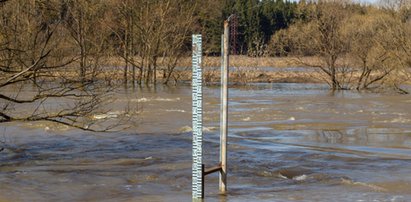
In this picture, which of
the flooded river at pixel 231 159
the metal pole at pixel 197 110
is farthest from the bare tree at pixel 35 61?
the metal pole at pixel 197 110

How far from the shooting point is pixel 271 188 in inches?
384

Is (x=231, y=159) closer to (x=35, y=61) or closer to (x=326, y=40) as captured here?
(x=35, y=61)

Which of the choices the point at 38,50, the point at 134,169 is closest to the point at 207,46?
the point at 38,50

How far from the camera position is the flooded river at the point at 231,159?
30.8 feet

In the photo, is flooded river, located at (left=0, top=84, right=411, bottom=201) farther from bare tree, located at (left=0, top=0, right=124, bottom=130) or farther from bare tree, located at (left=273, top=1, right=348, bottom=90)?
bare tree, located at (left=273, top=1, right=348, bottom=90)

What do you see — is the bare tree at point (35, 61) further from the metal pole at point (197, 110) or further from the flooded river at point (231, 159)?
the metal pole at point (197, 110)

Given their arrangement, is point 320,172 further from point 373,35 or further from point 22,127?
point 373,35

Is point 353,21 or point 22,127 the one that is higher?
point 353,21

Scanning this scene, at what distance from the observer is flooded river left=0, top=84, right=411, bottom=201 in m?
9.38

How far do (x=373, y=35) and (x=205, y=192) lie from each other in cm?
3012

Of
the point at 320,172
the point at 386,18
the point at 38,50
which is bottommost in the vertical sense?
the point at 320,172

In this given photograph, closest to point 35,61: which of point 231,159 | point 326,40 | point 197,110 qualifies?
point 231,159

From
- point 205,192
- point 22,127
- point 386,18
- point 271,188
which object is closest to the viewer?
point 205,192

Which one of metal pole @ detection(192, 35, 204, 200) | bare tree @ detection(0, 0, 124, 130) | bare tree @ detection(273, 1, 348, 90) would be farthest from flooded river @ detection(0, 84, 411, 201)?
bare tree @ detection(273, 1, 348, 90)
